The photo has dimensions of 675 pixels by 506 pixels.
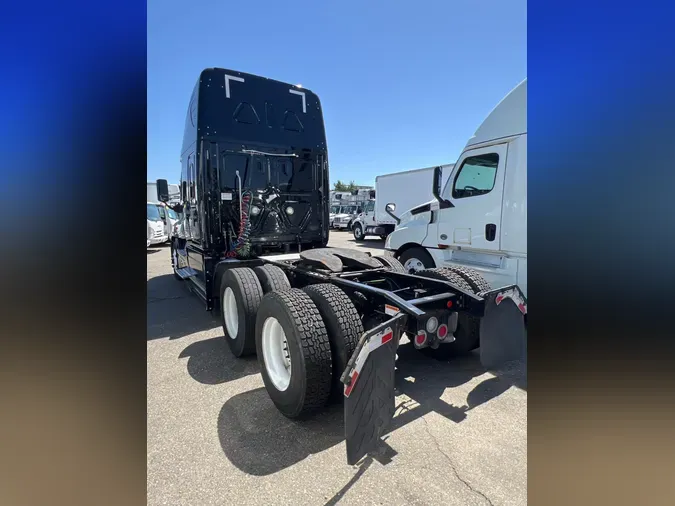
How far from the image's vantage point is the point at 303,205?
Result: 614cm

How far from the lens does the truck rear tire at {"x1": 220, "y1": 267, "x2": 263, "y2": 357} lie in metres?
3.88

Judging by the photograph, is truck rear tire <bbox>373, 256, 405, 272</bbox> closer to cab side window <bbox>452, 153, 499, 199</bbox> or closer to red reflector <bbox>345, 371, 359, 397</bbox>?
cab side window <bbox>452, 153, 499, 199</bbox>

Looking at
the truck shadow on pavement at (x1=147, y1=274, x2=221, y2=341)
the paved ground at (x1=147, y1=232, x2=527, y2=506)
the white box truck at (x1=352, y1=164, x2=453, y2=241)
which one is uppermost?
the white box truck at (x1=352, y1=164, x2=453, y2=241)

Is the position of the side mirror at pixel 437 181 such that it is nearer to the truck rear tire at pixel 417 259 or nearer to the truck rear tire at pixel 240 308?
the truck rear tire at pixel 417 259

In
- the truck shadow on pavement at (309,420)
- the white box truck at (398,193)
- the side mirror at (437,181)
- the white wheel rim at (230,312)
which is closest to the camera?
the truck shadow on pavement at (309,420)

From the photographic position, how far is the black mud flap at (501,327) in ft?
10.0

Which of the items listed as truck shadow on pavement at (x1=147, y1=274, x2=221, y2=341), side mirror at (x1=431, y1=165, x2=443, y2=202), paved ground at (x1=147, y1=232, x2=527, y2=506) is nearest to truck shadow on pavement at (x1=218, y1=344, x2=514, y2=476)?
paved ground at (x1=147, y1=232, x2=527, y2=506)

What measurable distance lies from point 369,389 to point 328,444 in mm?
650

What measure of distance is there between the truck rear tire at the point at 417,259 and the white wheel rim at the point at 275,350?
3.60 meters

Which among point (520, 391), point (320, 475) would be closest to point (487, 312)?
point (520, 391)

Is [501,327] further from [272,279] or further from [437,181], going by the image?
[437,181]

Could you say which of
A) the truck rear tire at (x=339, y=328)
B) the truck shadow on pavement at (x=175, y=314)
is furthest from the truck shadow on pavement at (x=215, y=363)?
the truck rear tire at (x=339, y=328)

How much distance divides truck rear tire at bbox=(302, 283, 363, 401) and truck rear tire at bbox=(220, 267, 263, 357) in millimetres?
1256
